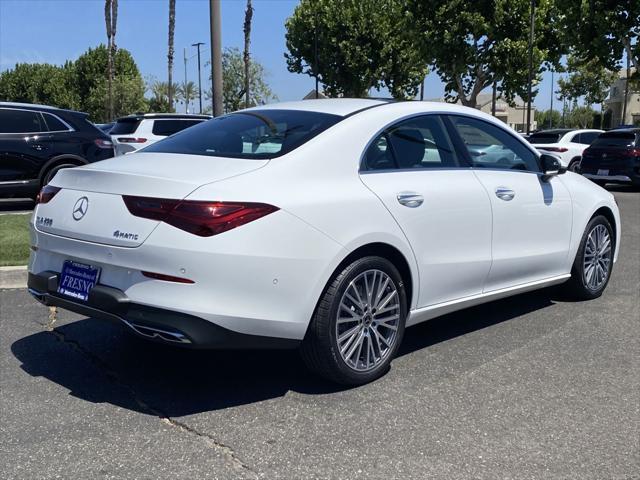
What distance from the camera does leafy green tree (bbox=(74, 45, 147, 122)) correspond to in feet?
199

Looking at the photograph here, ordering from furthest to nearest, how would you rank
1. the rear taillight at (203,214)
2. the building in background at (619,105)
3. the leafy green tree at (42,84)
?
the building in background at (619,105) < the leafy green tree at (42,84) < the rear taillight at (203,214)

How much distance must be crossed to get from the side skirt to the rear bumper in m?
0.96

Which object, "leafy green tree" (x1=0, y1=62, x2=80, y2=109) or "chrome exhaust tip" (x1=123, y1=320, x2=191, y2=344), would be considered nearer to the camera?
"chrome exhaust tip" (x1=123, y1=320, x2=191, y2=344)

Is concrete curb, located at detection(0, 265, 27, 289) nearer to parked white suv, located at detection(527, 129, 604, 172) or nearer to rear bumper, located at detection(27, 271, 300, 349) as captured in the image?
rear bumper, located at detection(27, 271, 300, 349)

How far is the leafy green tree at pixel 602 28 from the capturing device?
2327 cm

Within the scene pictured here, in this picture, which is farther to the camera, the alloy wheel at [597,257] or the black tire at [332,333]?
the alloy wheel at [597,257]

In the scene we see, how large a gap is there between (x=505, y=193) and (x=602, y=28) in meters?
21.6

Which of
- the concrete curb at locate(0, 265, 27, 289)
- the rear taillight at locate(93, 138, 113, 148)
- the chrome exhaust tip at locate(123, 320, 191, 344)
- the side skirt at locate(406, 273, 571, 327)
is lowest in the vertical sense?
the concrete curb at locate(0, 265, 27, 289)

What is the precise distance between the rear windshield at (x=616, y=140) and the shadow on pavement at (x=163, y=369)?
43.5ft

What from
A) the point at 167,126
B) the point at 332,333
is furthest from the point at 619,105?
the point at 332,333

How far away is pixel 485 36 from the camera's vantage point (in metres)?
31.5

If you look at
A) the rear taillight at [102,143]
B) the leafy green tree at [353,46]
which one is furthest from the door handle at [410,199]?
the leafy green tree at [353,46]

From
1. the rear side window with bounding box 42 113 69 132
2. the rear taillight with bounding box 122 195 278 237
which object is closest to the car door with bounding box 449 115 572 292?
the rear taillight with bounding box 122 195 278 237

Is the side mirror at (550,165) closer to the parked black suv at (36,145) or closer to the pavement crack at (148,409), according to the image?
the pavement crack at (148,409)
